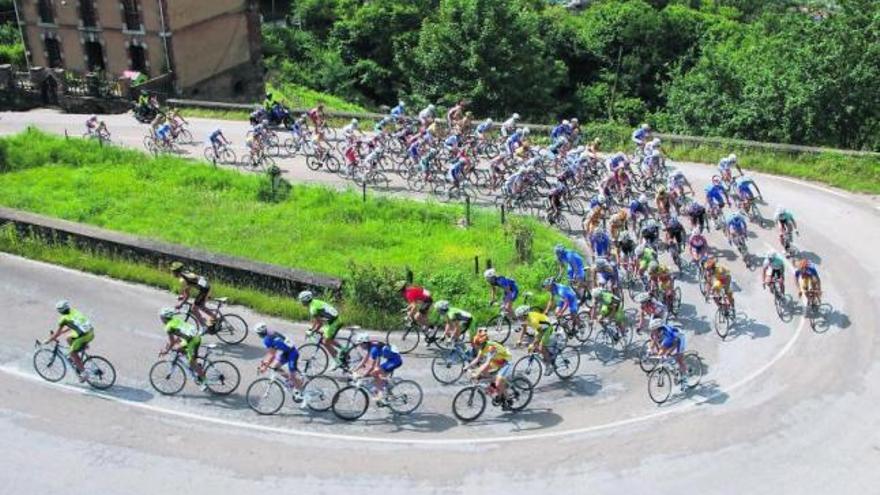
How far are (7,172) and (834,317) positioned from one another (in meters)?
25.3

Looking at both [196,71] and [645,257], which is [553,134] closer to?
[645,257]

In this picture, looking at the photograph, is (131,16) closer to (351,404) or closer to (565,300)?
(565,300)

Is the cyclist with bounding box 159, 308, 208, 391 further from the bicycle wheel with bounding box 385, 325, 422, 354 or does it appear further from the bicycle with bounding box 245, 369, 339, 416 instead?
the bicycle wheel with bounding box 385, 325, 422, 354

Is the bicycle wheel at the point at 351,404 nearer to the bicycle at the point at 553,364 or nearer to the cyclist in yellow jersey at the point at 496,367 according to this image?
the cyclist in yellow jersey at the point at 496,367

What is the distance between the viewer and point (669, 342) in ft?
57.3

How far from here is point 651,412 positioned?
1722cm

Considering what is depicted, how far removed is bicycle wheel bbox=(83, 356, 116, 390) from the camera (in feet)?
59.7

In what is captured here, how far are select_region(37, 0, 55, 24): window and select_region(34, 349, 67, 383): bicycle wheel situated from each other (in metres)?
33.7

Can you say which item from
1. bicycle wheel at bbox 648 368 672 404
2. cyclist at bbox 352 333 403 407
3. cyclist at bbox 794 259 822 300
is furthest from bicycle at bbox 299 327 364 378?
cyclist at bbox 794 259 822 300

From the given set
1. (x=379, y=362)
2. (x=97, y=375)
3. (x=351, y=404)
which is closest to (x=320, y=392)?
(x=351, y=404)

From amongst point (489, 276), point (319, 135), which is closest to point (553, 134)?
point (319, 135)

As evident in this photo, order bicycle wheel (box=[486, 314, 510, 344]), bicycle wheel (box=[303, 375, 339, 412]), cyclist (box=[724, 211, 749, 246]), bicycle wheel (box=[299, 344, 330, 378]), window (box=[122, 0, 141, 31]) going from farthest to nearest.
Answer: window (box=[122, 0, 141, 31]) < cyclist (box=[724, 211, 749, 246]) < bicycle wheel (box=[486, 314, 510, 344]) < bicycle wheel (box=[299, 344, 330, 378]) < bicycle wheel (box=[303, 375, 339, 412])

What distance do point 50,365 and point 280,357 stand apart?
16.6 feet

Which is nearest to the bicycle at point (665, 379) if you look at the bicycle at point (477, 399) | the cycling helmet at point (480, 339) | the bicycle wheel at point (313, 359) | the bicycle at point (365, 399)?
the bicycle at point (477, 399)
